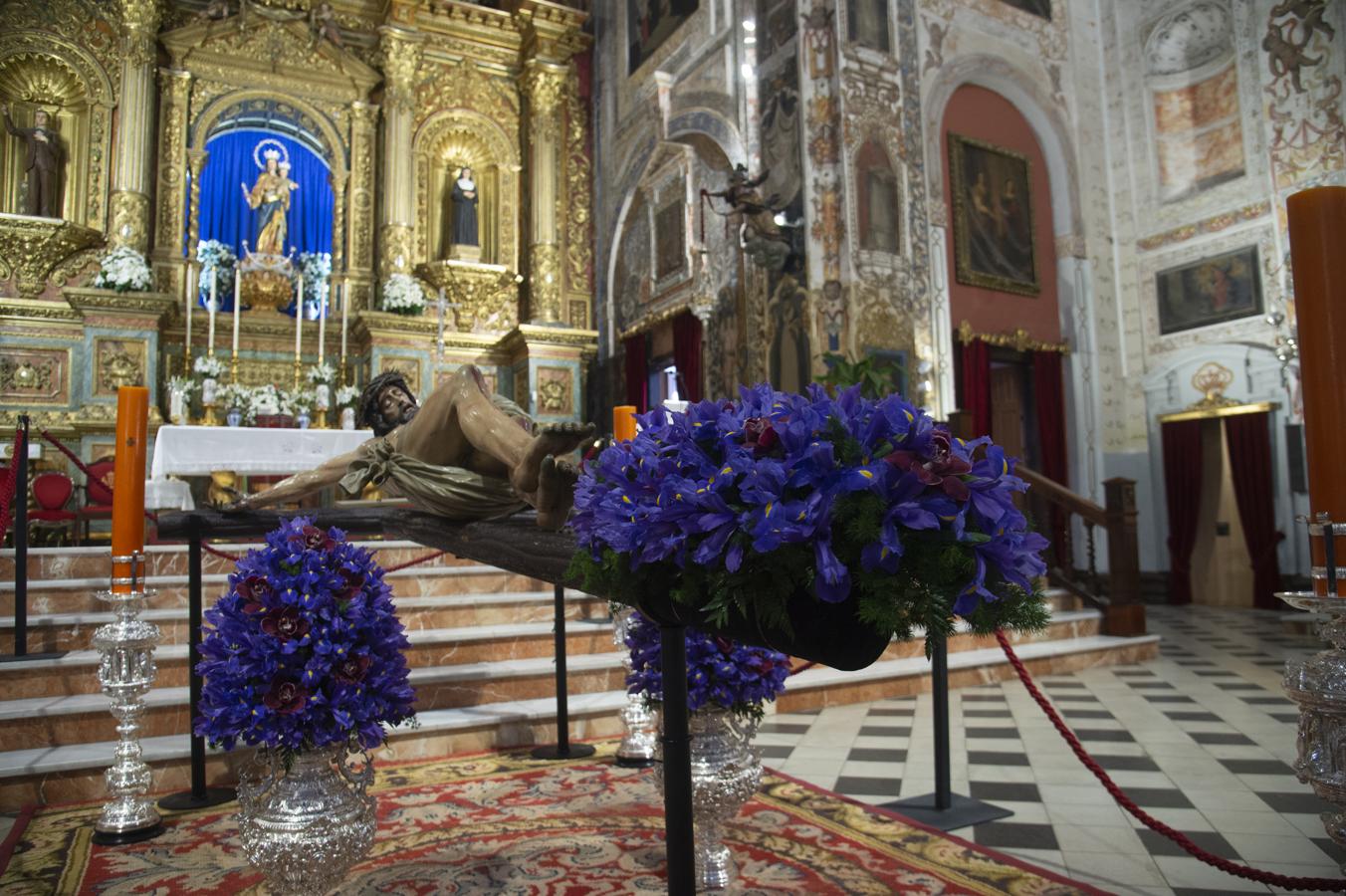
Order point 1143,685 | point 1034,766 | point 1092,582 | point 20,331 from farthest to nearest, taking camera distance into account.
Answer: point 20,331
point 1092,582
point 1143,685
point 1034,766

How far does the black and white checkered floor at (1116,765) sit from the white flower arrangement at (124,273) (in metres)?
8.27

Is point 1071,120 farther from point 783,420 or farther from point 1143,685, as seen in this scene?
point 783,420

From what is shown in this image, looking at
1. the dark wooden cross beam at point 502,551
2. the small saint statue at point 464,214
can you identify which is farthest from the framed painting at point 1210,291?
the dark wooden cross beam at point 502,551

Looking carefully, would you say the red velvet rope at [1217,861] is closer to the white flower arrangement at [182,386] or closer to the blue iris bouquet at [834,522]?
the blue iris bouquet at [834,522]

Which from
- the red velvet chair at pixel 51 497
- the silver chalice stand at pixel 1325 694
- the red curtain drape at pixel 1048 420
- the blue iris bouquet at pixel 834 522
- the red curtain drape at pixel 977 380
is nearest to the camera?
the blue iris bouquet at pixel 834 522

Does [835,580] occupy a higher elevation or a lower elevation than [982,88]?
lower

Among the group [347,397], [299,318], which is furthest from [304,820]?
[347,397]

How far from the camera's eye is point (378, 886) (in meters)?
2.47

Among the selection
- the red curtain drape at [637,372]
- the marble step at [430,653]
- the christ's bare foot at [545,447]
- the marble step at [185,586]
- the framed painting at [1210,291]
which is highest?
the framed painting at [1210,291]

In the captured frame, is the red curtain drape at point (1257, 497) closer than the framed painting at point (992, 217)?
Yes

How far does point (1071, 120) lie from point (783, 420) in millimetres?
11786

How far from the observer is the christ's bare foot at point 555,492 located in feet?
6.71

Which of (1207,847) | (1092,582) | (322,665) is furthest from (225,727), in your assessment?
Answer: (1092,582)

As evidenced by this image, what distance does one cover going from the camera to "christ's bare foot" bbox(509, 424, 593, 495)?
6.88ft
